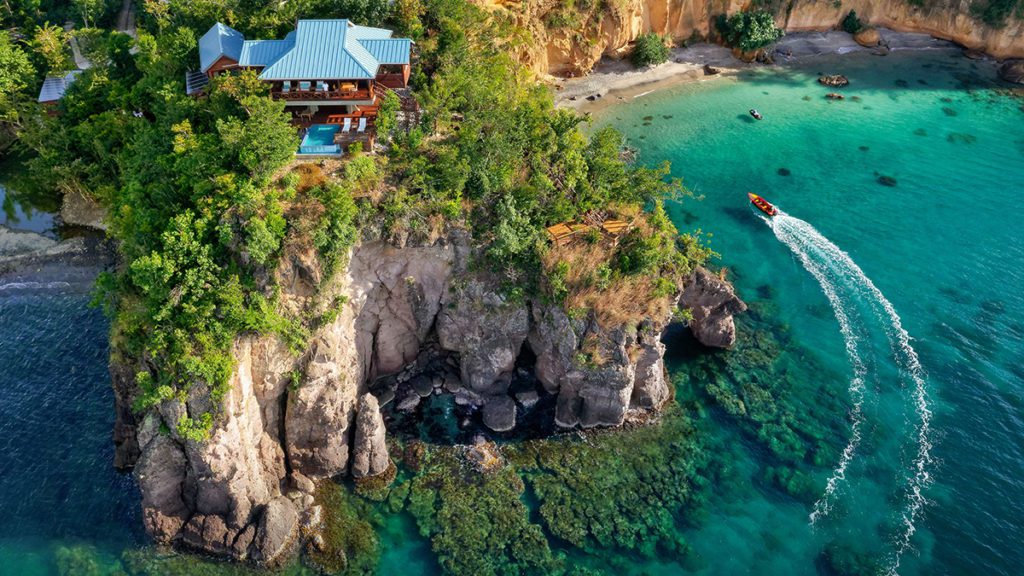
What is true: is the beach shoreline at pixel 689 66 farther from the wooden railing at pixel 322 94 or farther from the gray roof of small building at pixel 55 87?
the gray roof of small building at pixel 55 87

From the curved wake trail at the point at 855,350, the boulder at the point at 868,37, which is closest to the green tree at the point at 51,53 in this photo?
the curved wake trail at the point at 855,350

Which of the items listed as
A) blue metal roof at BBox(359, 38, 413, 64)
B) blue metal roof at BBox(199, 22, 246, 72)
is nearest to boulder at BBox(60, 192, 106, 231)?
blue metal roof at BBox(199, 22, 246, 72)

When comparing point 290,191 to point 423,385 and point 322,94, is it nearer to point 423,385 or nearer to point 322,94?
point 322,94

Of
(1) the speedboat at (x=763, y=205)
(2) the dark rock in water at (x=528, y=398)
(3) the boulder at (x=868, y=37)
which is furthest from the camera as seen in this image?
(3) the boulder at (x=868, y=37)

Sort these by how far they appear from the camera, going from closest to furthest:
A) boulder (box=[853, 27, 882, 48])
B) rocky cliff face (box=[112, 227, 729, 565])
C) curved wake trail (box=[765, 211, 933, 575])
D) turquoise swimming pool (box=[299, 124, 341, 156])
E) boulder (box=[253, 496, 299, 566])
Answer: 1. boulder (box=[253, 496, 299, 566])
2. rocky cliff face (box=[112, 227, 729, 565])
3. curved wake trail (box=[765, 211, 933, 575])
4. turquoise swimming pool (box=[299, 124, 341, 156])
5. boulder (box=[853, 27, 882, 48])

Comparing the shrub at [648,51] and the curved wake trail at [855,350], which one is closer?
the curved wake trail at [855,350]

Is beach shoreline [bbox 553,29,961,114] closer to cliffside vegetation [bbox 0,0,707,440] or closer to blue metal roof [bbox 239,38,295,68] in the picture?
cliffside vegetation [bbox 0,0,707,440]

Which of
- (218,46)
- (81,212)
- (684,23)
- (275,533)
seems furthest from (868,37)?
(81,212)
